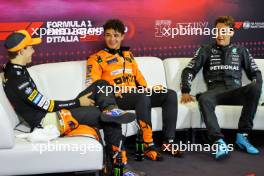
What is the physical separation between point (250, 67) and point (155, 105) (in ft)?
3.38

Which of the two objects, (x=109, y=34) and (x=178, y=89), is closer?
(x=109, y=34)

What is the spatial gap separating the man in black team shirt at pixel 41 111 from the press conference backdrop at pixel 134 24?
2.85 feet

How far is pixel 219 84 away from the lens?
4.13m

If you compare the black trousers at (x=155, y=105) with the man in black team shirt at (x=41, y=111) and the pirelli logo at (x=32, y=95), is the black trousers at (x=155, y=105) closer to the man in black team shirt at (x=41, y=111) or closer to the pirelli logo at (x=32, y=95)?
the man in black team shirt at (x=41, y=111)

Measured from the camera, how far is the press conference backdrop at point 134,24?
4023 mm

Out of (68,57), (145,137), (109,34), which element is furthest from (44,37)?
(145,137)

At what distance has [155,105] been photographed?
12.7 ft

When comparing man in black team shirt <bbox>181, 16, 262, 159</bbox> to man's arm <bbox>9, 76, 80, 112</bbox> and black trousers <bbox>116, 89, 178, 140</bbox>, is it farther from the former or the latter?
man's arm <bbox>9, 76, 80, 112</bbox>

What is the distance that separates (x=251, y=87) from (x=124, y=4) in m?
1.48

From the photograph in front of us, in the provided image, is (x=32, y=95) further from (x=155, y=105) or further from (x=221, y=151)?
(x=221, y=151)

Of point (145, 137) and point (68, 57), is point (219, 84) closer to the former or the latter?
point (145, 137)
